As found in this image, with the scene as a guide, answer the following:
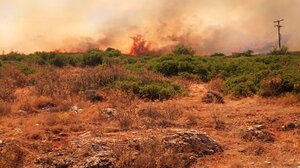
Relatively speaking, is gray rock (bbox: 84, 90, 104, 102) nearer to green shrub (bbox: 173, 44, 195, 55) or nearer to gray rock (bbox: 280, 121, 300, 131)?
gray rock (bbox: 280, 121, 300, 131)

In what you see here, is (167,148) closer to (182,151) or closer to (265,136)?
(182,151)

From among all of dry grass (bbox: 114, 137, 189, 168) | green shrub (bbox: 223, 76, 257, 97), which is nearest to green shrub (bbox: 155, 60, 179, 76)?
green shrub (bbox: 223, 76, 257, 97)

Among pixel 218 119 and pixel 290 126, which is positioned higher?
pixel 218 119

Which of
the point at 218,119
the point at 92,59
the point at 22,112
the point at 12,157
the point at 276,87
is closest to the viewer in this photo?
the point at 12,157

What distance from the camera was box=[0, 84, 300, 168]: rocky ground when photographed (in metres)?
9.45

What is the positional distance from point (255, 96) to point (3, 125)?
8335mm

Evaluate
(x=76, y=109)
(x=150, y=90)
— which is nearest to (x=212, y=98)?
(x=150, y=90)

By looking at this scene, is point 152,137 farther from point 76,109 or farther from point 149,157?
point 76,109

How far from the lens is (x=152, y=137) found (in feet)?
32.7

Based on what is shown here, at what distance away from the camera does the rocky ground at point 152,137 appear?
31.0 ft

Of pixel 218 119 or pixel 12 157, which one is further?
pixel 218 119

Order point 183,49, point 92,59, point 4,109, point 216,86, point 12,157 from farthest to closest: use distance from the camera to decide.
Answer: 1. point 183,49
2. point 92,59
3. point 216,86
4. point 4,109
5. point 12,157

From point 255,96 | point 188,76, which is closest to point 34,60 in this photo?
point 188,76


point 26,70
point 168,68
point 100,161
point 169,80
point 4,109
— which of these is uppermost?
point 26,70
